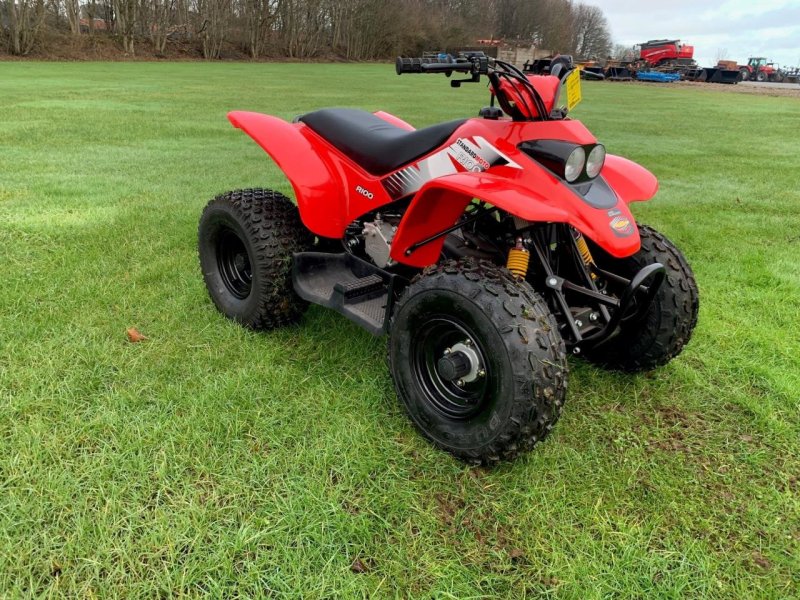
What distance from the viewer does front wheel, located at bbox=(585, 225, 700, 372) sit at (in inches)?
106

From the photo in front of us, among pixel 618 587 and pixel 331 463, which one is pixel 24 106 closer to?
pixel 331 463

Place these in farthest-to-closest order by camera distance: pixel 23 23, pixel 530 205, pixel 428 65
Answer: pixel 23 23 → pixel 428 65 → pixel 530 205

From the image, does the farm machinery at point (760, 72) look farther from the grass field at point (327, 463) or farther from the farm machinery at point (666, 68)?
the grass field at point (327, 463)

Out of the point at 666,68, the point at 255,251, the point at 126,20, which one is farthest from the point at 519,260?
the point at 666,68

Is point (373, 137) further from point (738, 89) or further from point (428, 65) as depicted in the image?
point (738, 89)

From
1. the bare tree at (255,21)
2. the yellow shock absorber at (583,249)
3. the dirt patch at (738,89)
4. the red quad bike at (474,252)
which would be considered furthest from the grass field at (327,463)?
the bare tree at (255,21)

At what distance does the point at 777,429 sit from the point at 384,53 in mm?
57920

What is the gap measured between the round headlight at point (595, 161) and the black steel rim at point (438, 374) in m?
0.82

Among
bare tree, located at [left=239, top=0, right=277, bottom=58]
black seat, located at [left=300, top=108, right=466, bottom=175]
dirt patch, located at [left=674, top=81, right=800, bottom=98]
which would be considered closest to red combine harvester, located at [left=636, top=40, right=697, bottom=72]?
dirt patch, located at [left=674, top=81, right=800, bottom=98]

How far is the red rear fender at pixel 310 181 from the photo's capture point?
299cm

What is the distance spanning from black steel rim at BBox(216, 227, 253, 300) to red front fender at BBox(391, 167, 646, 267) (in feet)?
4.42

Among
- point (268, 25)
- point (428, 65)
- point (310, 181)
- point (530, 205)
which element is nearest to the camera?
point (530, 205)

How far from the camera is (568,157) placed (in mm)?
2229

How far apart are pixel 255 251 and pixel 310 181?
48 cm
